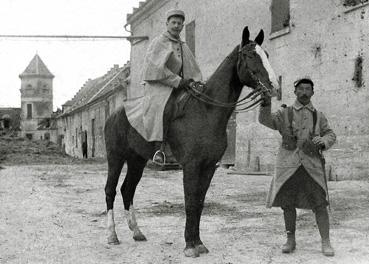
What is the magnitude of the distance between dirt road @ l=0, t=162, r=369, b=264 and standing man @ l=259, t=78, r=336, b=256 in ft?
1.32

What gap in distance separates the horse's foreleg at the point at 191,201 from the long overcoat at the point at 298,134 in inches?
32.0

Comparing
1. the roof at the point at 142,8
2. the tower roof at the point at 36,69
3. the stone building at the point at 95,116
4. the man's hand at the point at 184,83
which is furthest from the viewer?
the tower roof at the point at 36,69

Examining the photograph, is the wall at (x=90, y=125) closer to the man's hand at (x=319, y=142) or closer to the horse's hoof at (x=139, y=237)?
the horse's hoof at (x=139, y=237)

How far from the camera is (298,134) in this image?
→ 498cm

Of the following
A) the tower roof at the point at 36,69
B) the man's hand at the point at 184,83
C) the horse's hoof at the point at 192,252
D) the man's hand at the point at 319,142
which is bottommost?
the horse's hoof at the point at 192,252

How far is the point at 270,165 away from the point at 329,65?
3916 mm

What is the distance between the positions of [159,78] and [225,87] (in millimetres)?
737

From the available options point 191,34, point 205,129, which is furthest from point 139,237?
point 191,34

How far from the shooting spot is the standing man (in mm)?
4922

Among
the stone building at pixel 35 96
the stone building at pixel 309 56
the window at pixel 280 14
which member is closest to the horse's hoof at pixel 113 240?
the stone building at pixel 309 56

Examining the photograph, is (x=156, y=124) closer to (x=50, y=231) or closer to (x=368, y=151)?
(x=50, y=231)

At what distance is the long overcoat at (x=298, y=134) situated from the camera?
194 inches

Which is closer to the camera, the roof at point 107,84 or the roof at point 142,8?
the roof at point 142,8

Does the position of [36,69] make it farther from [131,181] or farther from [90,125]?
[131,181]
